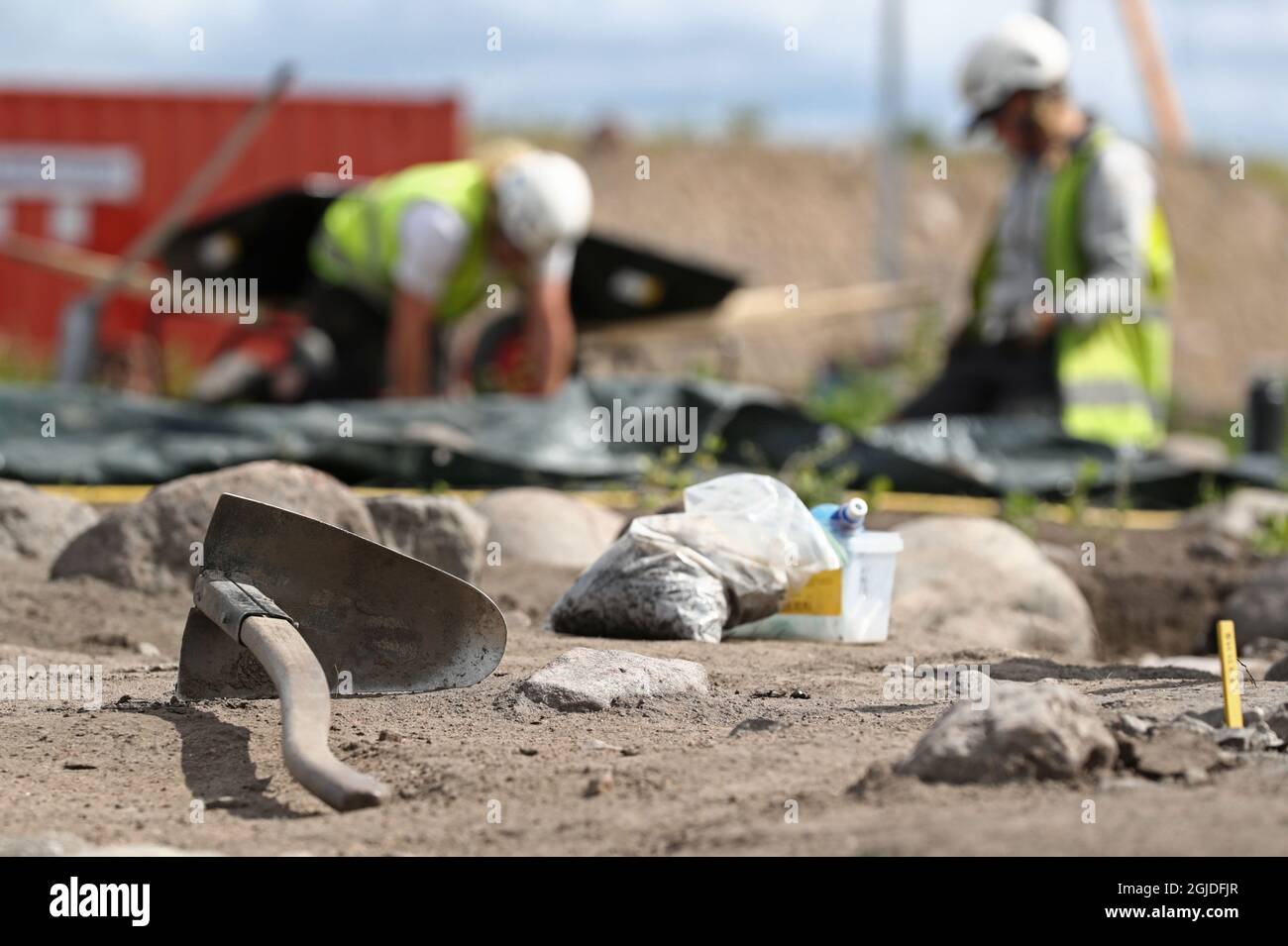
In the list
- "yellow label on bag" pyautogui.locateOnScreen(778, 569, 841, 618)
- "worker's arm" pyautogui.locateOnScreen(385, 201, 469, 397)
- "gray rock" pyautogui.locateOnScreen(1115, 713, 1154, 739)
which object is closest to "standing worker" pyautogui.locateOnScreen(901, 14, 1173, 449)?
"worker's arm" pyautogui.locateOnScreen(385, 201, 469, 397)

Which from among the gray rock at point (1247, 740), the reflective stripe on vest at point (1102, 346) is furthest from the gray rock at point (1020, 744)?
the reflective stripe on vest at point (1102, 346)

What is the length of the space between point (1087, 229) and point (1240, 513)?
175 cm

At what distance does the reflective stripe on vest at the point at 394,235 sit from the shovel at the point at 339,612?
464 cm

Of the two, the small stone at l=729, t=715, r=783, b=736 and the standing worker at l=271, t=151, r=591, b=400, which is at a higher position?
the standing worker at l=271, t=151, r=591, b=400

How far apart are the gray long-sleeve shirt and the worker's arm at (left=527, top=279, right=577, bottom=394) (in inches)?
79.7

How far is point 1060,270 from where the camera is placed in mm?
7828

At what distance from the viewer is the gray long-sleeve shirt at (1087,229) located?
7609 mm

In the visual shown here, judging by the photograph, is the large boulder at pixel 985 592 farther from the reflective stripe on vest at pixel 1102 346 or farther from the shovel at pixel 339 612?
the reflective stripe on vest at pixel 1102 346

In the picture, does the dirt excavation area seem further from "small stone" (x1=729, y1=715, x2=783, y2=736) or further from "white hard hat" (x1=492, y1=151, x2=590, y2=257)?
"white hard hat" (x1=492, y1=151, x2=590, y2=257)

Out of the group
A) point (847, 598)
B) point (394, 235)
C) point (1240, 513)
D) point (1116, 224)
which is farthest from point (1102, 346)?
point (847, 598)

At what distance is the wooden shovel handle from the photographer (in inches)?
105

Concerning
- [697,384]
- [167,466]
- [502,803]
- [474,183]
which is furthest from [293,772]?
[474,183]

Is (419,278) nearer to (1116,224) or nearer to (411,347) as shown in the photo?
(411,347)
